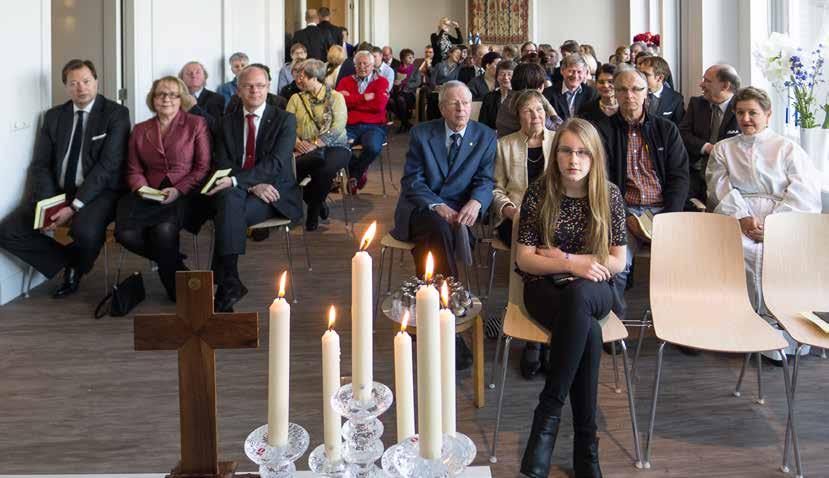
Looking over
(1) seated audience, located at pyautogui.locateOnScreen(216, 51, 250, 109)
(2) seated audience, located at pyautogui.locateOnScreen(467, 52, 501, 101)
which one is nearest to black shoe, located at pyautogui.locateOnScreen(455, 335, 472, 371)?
(1) seated audience, located at pyautogui.locateOnScreen(216, 51, 250, 109)

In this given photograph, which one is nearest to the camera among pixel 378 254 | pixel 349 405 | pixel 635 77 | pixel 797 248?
pixel 349 405

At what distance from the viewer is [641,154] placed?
488 cm

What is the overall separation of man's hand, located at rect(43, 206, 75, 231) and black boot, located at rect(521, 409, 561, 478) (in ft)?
11.5

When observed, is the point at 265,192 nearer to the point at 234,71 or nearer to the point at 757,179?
the point at 757,179

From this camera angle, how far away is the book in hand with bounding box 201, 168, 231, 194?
17.9 ft

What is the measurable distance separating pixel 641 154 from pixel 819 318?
1576mm

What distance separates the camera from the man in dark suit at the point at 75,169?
555 cm

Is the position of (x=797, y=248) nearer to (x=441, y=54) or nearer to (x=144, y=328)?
(x=144, y=328)

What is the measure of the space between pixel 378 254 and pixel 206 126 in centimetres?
165

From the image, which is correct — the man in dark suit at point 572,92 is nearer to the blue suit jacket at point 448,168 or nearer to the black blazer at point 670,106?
the black blazer at point 670,106

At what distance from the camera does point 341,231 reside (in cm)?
756

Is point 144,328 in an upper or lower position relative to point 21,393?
upper

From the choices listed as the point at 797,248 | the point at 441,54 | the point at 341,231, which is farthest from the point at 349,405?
the point at 441,54

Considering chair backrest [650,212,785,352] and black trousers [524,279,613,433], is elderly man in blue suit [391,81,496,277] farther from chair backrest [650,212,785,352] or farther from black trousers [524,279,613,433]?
black trousers [524,279,613,433]
